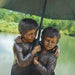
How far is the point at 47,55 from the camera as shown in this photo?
640 millimetres

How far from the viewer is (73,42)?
3.69 meters

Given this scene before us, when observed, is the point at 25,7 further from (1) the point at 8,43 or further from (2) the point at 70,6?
(1) the point at 8,43

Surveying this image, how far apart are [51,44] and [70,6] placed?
28cm

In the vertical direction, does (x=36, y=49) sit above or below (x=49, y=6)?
below

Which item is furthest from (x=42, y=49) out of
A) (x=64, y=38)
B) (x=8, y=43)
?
(x=64, y=38)

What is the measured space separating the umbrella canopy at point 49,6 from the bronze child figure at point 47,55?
0.20m

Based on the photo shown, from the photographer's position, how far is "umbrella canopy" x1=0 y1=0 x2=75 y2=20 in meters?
0.73

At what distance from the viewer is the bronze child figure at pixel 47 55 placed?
60cm

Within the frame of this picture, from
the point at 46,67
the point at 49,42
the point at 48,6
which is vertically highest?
the point at 48,6

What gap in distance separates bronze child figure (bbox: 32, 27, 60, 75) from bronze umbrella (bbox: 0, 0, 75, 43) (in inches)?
6.4

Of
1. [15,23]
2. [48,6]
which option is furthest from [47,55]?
[15,23]

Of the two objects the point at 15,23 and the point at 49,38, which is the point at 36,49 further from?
the point at 15,23

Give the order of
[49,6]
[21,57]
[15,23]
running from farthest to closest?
1. [15,23]
2. [49,6]
3. [21,57]

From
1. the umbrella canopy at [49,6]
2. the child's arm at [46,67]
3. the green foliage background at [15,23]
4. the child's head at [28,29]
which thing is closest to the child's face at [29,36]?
the child's head at [28,29]
